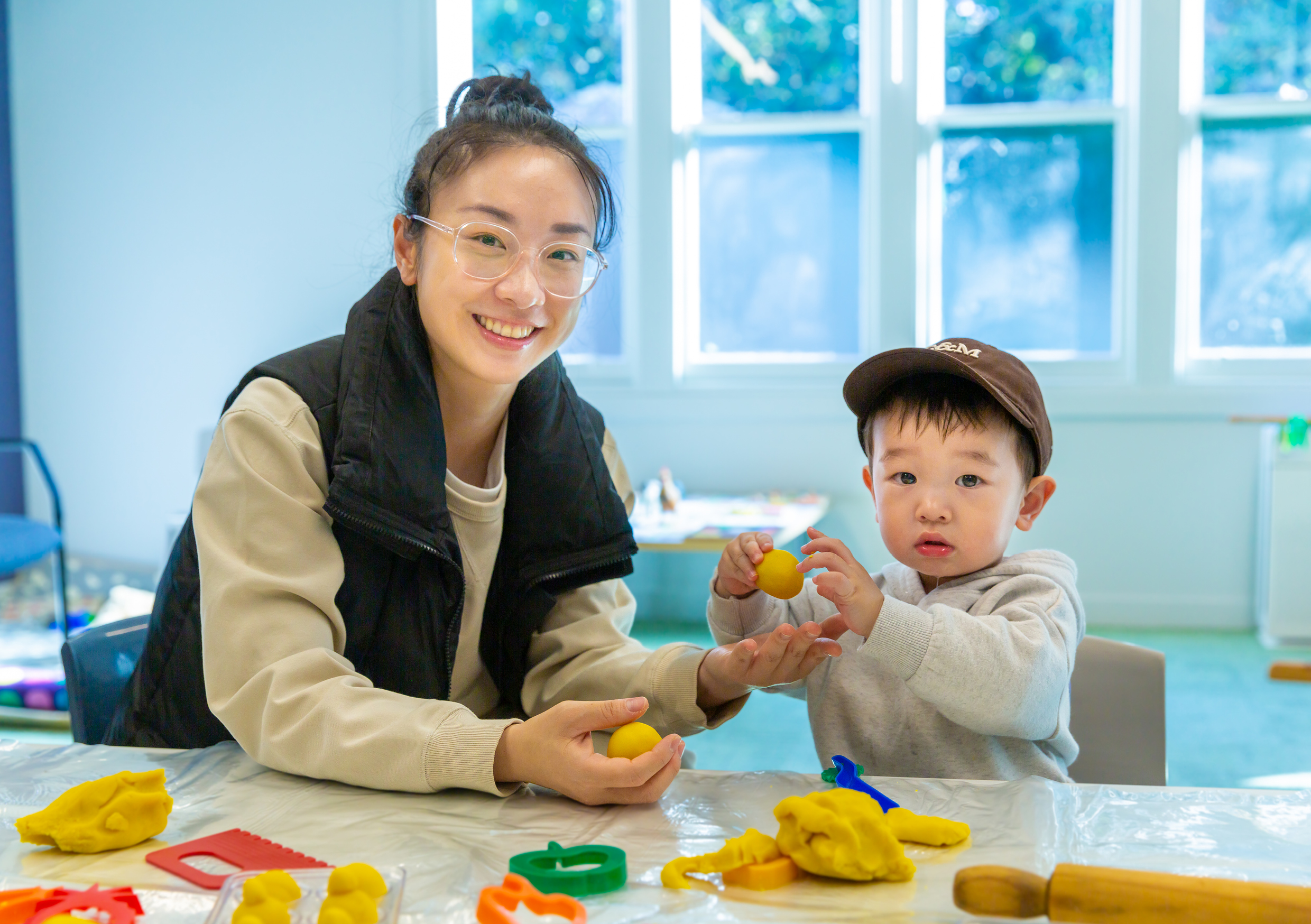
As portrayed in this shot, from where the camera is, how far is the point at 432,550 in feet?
3.98

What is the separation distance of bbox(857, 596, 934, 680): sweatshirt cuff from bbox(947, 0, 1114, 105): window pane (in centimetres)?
395

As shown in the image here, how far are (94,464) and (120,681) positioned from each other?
13.6 ft

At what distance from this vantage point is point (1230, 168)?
14.4 ft

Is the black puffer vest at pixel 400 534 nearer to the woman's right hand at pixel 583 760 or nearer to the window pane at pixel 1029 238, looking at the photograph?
the woman's right hand at pixel 583 760

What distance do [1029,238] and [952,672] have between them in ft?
12.7

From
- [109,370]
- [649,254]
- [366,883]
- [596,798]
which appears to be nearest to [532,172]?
[596,798]

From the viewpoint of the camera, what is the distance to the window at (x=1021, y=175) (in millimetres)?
4430

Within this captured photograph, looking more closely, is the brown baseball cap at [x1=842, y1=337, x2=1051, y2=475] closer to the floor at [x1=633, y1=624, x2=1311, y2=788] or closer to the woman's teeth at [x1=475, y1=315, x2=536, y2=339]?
the woman's teeth at [x1=475, y1=315, x2=536, y2=339]

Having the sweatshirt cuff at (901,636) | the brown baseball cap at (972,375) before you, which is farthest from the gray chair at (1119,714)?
the sweatshirt cuff at (901,636)

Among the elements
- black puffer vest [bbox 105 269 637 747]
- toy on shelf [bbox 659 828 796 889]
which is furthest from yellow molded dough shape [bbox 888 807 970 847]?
black puffer vest [bbox 105 269 637 747]

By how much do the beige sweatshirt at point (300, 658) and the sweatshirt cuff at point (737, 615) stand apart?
2.4 inches

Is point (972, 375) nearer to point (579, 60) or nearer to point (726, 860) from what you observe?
point (726, 860)

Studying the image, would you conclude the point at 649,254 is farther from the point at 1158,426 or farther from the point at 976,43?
the point at 1158,426

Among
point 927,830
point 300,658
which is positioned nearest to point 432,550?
point 300,658
